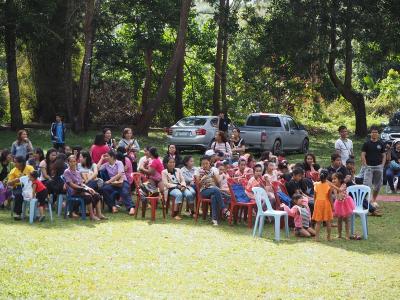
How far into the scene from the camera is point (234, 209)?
13.5 meters

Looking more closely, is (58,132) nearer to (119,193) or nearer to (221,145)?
(221,145)

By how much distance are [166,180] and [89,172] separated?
1.51 meters

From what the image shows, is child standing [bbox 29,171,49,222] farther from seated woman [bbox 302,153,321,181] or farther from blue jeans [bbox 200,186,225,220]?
seated woman [bbox 302,153,321,181]

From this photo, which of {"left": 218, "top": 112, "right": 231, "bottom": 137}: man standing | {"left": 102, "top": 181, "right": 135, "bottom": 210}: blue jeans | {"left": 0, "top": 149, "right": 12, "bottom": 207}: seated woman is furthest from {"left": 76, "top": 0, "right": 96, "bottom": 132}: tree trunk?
{"left": 102, "top": 181, "right": 135, "bottom": 210}: blue jeans

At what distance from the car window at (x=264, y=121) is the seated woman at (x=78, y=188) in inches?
542

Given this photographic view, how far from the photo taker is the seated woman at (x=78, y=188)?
44.2 ft

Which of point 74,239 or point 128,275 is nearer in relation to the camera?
point 128,275

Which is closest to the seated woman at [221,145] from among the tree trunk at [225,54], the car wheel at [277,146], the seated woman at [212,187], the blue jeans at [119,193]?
the blue jeans at [119,193]

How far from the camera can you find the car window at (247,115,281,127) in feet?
87.1

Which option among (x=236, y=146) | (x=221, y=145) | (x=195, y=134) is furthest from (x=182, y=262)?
(x=195, y=134)

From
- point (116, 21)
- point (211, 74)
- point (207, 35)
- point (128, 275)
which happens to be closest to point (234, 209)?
point (128, 275)

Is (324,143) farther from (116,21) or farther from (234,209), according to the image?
(234,209)

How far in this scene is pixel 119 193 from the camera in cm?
1468

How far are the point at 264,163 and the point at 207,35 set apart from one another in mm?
26326
